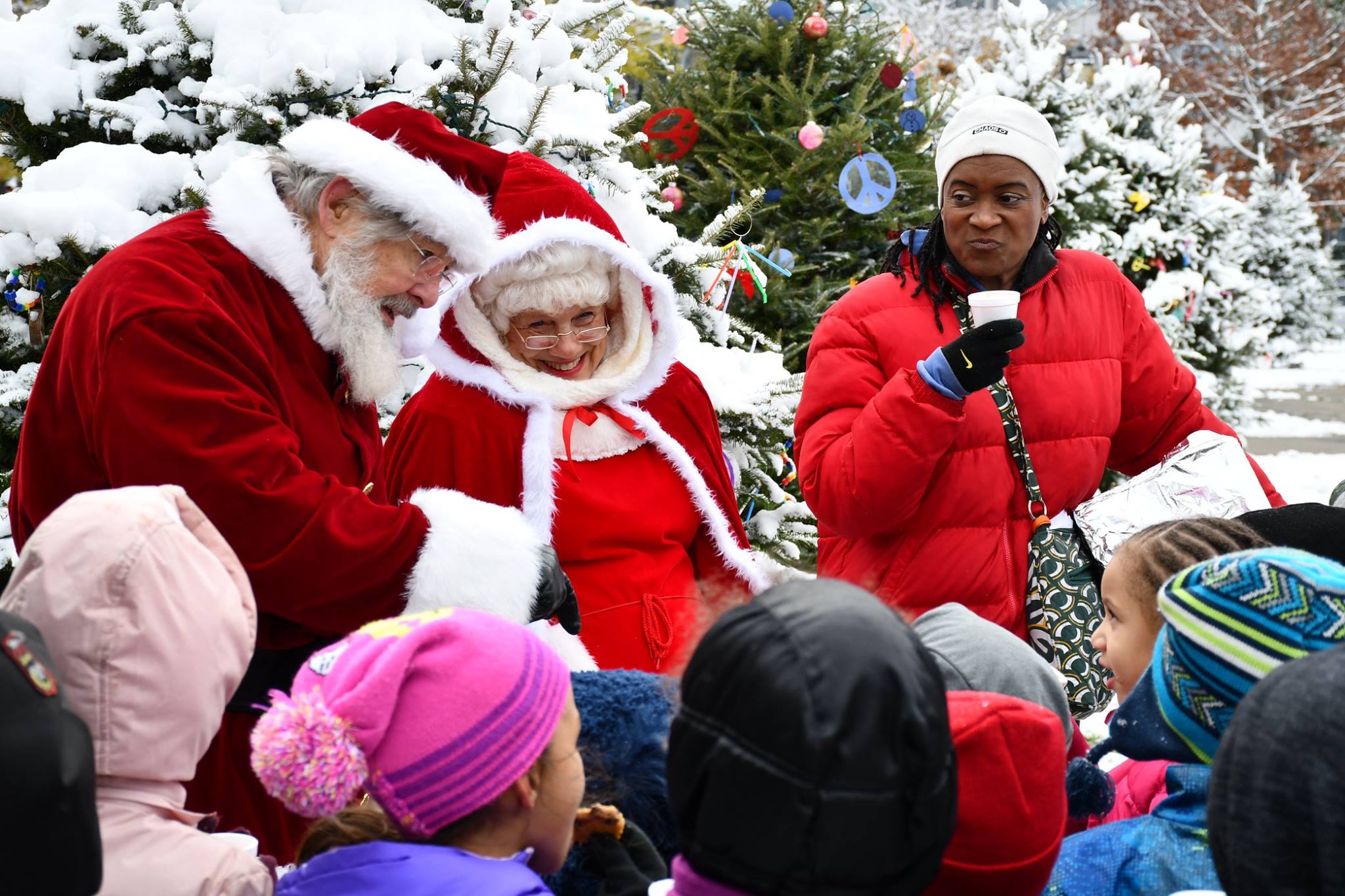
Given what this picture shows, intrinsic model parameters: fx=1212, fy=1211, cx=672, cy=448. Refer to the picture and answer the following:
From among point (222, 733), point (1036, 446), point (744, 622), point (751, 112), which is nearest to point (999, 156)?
point (1036, 446)

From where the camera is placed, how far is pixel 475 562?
7.86ft

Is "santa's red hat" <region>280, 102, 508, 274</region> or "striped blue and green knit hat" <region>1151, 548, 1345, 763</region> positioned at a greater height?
"santa's red hat" <region>280, 102, 508, 274</region>

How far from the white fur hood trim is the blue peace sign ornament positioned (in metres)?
3.03

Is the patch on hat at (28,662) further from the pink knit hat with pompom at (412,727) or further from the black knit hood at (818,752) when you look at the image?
the black knit hood at (818,752)

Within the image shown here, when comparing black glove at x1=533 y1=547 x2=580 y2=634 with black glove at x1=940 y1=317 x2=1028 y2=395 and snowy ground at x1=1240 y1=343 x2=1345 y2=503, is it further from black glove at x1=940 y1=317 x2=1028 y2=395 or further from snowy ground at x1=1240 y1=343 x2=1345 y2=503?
snowy ground at x1=1240 y1=343 x2=1345 y2=503

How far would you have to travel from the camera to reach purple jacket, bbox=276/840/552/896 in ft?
4.68

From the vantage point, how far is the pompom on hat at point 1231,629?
1491 mm

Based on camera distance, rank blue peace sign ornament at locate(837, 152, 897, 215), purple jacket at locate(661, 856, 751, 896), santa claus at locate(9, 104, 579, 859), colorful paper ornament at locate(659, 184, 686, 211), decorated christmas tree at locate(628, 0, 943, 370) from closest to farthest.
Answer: purple jacket at locate(661, 856, 751, 896) < santa claus at locate(9, 104, 579, 859) < blue peace sign ornament at locate(837, 152, 897, 215) < colorful paper ornament at locate(659, 184, 686, 211) < decorated christmas tree at locate(628, 0, 943, 370)

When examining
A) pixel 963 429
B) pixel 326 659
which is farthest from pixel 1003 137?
pixel 326 659

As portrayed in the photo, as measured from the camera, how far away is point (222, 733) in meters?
2.33

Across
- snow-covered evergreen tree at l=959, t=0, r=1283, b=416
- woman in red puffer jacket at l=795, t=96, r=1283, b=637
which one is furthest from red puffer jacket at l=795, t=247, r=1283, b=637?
snow-covered evergreen tree at l=959, t=0, r=1283, b=416

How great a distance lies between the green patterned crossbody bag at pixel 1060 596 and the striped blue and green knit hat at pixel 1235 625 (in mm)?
1149

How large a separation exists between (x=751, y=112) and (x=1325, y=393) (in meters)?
15.3

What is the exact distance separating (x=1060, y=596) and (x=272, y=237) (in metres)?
1.95
